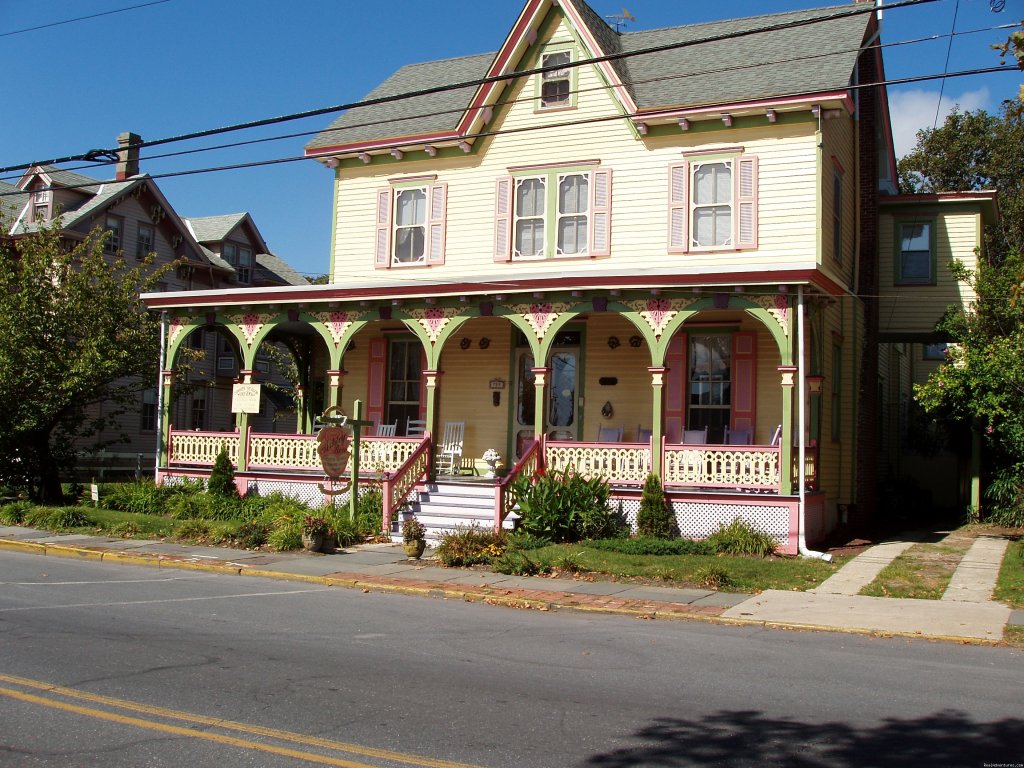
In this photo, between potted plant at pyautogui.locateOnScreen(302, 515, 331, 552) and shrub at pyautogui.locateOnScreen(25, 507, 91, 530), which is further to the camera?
shrub at pyautogui.locateOnScreen(25, 507, 91, 530)

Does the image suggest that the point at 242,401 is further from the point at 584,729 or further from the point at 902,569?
the point at 584,729

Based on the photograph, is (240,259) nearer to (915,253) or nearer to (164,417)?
(164,417)

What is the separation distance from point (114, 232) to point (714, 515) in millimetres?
29429

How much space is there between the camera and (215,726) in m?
6.16

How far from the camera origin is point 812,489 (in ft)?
57.7

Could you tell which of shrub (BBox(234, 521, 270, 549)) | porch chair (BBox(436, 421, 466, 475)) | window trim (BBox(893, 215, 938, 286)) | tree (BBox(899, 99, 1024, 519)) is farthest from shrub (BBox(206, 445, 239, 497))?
window trim (BBox(893, 215, 938, 286))

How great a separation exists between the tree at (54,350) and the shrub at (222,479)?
11.2 feet

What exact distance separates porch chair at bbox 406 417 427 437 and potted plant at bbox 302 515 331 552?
5768mm

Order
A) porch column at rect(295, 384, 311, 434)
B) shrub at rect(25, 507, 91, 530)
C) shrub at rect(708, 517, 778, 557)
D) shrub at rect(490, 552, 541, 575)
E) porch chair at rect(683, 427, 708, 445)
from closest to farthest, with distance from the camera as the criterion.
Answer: shrub at rect(490, 552, 541, 575) < shrub at rect(708, 517, 778, 557) < shrub at rect(25, 507, 91, 530) < porch chair at rect(683, 427, 708, 445) < porch column at rect(295, 384, 311, 434)

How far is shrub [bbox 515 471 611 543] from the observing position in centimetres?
1638

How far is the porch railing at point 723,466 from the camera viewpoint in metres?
16.4

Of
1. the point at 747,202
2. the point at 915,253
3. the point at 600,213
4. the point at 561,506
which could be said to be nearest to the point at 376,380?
the point at 600,213

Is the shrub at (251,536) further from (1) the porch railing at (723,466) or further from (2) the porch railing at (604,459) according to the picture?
(1) the porch railing at (723,466)

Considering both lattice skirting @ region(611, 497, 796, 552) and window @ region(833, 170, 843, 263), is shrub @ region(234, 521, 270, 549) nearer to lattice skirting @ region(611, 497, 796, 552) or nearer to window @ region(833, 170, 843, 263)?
lattice skirting @ region(611, 497, 796, 552)
